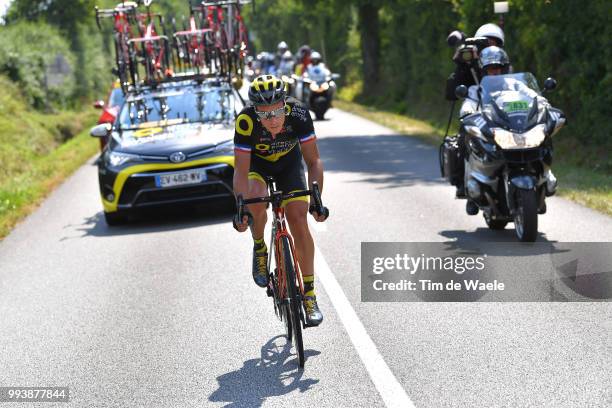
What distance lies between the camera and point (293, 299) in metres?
6.90

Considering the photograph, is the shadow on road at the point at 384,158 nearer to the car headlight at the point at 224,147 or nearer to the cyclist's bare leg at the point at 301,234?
the car headlight at the point at 224,147

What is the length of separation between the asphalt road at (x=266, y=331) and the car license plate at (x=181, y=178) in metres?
0.66

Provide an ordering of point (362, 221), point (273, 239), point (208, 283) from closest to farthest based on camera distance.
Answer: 1. point (273, 239)
2. point (208, 283)
3. point (362, 221)

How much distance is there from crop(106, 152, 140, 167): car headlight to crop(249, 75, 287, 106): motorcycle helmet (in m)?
7.02

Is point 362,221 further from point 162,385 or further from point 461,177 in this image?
point 162,385

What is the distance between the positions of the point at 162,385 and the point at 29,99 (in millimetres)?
37219

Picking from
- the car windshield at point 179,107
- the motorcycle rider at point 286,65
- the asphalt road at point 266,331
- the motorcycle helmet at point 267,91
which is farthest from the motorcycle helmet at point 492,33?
the motorcycle rider at point 286,65

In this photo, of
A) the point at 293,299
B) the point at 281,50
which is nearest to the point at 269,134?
the point at 293,299

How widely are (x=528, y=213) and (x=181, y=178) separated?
5023 millimetres

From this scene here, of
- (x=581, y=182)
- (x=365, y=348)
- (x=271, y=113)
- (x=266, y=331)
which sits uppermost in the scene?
(x=271, y=113)

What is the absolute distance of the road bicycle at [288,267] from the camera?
6.84m

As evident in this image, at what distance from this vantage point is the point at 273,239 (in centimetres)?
746

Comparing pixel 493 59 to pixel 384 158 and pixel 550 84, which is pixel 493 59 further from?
pixel 384 158

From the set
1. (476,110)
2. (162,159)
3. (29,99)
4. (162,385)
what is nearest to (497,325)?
(162,385)
